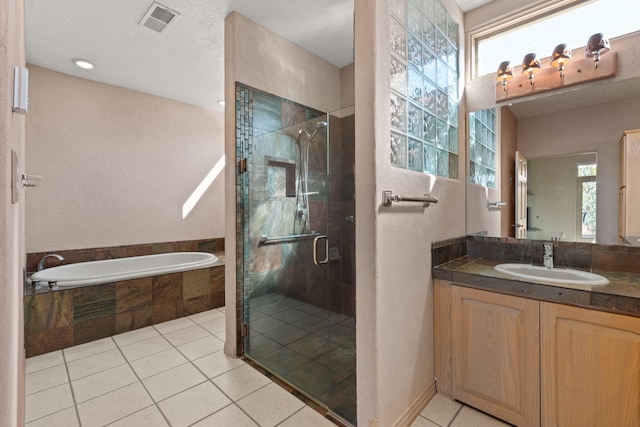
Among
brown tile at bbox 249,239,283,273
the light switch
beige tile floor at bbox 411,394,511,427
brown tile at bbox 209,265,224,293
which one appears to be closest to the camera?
the light switch

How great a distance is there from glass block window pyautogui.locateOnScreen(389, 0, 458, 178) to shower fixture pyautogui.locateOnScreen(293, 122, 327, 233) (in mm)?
815

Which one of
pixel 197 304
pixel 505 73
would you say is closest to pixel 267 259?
pixel 197 304

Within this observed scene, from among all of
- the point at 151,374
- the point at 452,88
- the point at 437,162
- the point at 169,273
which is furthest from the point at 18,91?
the point at 169,273

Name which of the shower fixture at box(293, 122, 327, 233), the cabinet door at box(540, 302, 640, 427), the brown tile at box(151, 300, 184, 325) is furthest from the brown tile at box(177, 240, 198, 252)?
the cabinet door at box(540, 302, 640, 427)

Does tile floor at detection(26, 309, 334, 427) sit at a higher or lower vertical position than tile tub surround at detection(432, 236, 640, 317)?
lower

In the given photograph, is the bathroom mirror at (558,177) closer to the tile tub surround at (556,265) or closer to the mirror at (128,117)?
the tile tub surround at (556,265)

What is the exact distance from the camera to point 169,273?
297 centimetres

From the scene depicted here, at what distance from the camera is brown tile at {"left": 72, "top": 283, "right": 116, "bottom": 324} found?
2467 mm

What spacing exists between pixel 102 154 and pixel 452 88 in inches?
148

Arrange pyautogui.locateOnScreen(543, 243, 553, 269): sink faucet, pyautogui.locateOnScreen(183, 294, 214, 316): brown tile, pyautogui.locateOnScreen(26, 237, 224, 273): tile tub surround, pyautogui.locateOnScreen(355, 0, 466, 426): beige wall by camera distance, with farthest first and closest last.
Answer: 1. pyautogui.locateOnScreen(183, 294, 214, 316): brown tile
2. pyautogui.locateOnScreen(26, 237, 224, 273): tile tub surround
3. pyautogui.locateOnScreen(543, 243, 553, 269): sink faucet
4. pyautogui.locateOnScreen(355, 0, 466, 426): beige wall

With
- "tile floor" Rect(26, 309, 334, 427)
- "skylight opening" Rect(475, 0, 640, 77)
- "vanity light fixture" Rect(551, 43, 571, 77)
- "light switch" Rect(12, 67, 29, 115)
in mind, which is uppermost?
"skylight opening" Rect(475, 0, 640, 77)

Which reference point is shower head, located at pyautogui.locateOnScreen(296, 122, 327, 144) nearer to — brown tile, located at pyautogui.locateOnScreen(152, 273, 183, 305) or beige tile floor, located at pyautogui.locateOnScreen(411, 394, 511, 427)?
beige tile floor, located at pyautogui.locateOnScreen(411, 394, 511, 427)

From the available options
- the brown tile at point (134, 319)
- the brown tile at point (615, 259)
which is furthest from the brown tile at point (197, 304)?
the brown tile at point (615, 259)

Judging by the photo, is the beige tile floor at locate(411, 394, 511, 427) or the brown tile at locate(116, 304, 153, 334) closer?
the beige tile floor at locate(411, 394, 511, 427)
